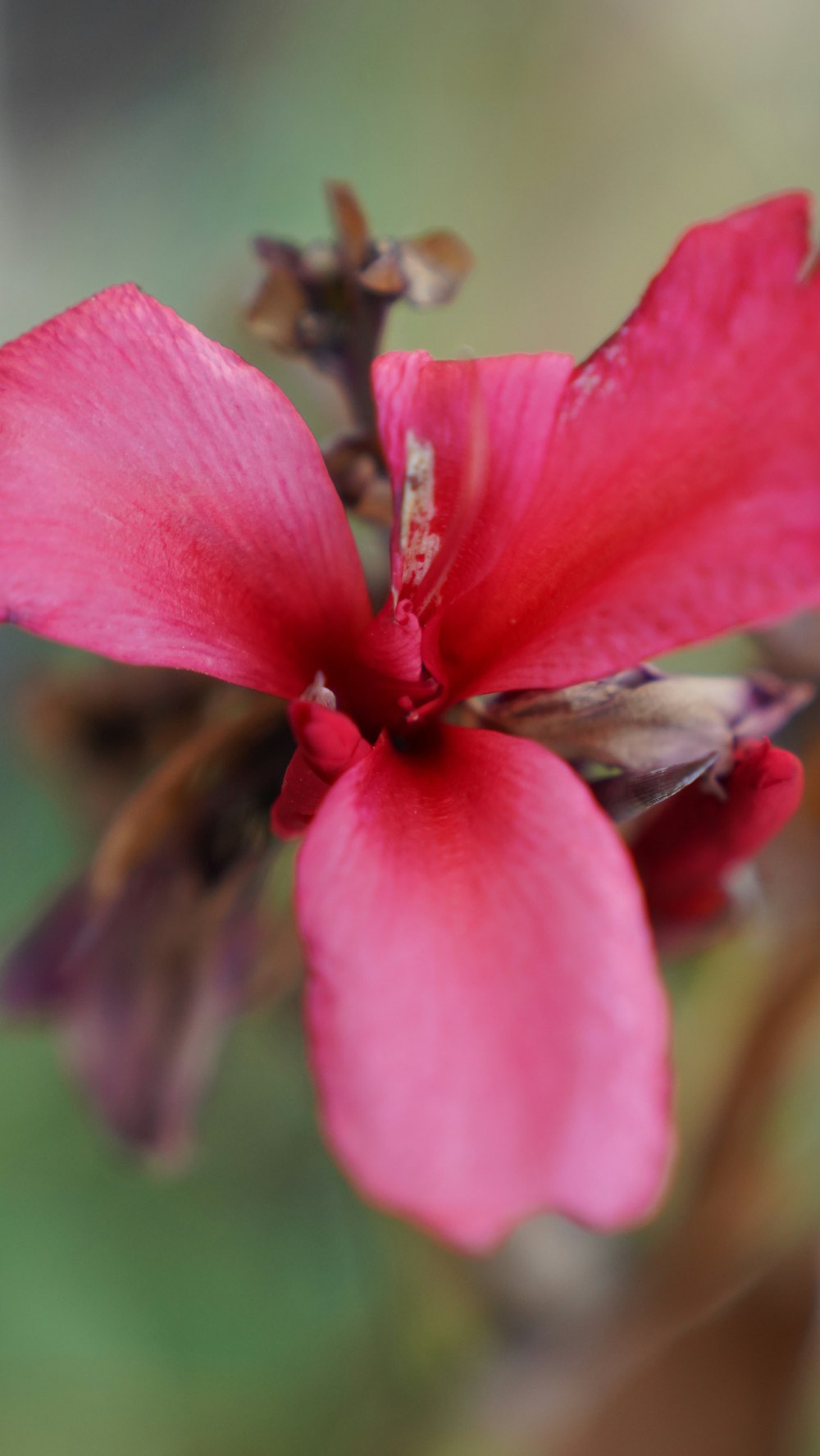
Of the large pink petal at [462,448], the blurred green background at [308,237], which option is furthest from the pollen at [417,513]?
the blurred green background at [308,237]

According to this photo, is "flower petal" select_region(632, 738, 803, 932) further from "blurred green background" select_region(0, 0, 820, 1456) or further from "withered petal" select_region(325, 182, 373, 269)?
"blurred green background" select_region(0, 0, 820, 1456)

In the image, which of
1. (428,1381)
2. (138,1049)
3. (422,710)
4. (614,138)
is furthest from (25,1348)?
(614,138)

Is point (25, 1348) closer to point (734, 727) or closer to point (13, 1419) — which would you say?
point (13, 1419)

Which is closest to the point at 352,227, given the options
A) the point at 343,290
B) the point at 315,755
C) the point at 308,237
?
the point at 343,290

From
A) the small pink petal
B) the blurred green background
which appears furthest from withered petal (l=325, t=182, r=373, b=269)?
the blurred green background

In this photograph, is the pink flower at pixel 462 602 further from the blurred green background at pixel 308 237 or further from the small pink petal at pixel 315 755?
the blurred green background at pixel 308 237

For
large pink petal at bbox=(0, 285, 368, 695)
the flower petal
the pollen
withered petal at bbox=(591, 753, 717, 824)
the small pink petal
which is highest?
large pink petal at bbox=(0, 285, 368, 695)
